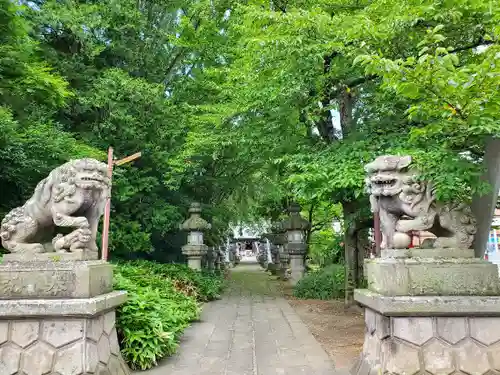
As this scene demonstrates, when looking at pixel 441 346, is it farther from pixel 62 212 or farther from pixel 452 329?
pixel 62 212

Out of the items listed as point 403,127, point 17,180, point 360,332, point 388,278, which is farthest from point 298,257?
point 388,278

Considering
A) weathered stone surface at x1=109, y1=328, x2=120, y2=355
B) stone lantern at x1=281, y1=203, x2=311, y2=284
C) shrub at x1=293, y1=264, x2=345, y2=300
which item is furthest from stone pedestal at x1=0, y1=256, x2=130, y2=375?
stone lantern at x1=281, y1=203, x2=311, y2=284

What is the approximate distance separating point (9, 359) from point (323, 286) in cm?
933

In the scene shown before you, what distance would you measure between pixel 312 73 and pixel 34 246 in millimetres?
5686

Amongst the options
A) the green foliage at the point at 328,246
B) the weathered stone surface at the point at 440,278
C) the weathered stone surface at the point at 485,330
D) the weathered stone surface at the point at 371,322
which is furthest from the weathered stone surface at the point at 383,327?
the green foliage at the point at 328,246

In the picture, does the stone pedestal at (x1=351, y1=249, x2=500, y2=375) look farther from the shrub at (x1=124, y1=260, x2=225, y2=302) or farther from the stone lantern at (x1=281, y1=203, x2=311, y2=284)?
the stone lantern at (x1=281, y1=203, x2=311, y2=284)

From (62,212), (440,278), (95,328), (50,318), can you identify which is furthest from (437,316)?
(62,212)

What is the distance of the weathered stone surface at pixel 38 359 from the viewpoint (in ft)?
12.3

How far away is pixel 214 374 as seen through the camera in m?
4.75

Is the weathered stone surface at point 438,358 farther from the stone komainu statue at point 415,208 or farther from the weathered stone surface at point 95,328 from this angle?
the weathered stone surface at point 95,328

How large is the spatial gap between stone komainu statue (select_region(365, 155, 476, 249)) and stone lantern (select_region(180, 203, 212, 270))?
8708 millimetres

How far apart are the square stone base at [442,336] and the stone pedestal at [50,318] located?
2.74 m

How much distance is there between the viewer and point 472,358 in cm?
369

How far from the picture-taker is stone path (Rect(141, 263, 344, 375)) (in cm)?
495
